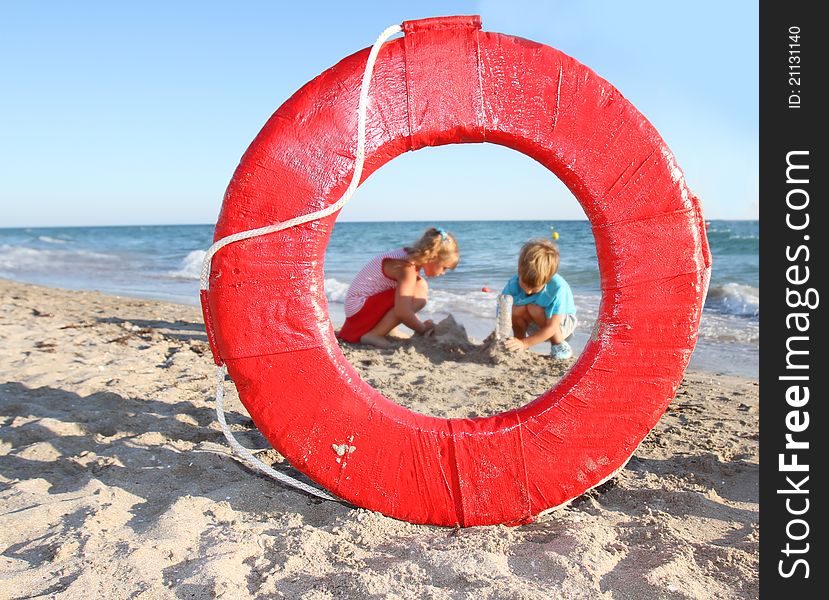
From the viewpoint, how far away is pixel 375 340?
4.54m

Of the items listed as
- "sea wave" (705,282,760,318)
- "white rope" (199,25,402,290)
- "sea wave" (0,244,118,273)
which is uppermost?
"white rope" (199,25,402,290)

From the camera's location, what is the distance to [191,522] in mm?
1955

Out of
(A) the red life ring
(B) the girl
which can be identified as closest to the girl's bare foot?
(B) the girl

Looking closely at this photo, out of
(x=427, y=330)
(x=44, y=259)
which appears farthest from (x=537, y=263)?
(x=44, y=259)

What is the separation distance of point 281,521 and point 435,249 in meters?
2.68

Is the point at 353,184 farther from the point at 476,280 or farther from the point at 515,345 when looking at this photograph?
the point at 476,280

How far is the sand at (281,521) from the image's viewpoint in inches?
66.4

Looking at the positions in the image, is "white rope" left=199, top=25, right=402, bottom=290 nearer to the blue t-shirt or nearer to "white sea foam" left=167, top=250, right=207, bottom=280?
the blue t-shirt

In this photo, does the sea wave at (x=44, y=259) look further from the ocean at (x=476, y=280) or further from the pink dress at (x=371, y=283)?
the pink dress at (x=371, y=283)

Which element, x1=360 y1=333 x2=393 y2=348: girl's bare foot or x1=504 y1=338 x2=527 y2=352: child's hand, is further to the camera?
x1=360 y1=333 x2=393 y2=348: girl's bare foot

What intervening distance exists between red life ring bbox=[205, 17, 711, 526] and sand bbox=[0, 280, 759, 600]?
0.56ft

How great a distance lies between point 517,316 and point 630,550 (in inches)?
110

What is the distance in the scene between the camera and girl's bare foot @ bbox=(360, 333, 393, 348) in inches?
176
